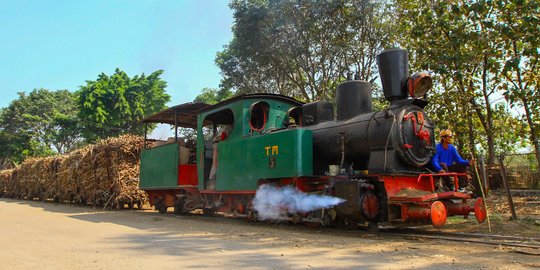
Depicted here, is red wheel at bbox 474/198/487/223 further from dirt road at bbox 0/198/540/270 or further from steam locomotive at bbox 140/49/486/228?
dirt road at bbox 0/198/540/270

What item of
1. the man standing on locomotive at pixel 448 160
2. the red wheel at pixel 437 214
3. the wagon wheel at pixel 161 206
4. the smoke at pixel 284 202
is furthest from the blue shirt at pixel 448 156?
the wagon wheel at pixel 161 206

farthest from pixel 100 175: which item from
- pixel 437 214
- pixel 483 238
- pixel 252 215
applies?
pixel 483 238

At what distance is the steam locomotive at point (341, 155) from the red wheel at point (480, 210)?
0.05ft

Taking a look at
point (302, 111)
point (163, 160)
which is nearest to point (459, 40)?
point (302, 111)

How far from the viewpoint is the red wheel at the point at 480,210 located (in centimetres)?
625

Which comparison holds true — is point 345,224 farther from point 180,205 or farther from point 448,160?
point 180,205

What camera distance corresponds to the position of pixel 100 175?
1529cm

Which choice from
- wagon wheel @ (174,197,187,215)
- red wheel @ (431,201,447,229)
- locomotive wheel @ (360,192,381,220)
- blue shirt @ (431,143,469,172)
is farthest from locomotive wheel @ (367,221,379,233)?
wagon wheel @ (174,197,187,215)

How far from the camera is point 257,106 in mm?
9227

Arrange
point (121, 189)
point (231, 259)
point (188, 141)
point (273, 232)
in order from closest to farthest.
→ point (231, 259), point (273, 232), point (188, 141), point (121, 189)

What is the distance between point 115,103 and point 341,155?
20658mm

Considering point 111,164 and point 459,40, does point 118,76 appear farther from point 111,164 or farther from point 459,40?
point 459,40

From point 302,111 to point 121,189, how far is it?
7930 millimetres

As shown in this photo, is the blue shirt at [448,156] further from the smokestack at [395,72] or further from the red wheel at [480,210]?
the smokestack at [395,72]
